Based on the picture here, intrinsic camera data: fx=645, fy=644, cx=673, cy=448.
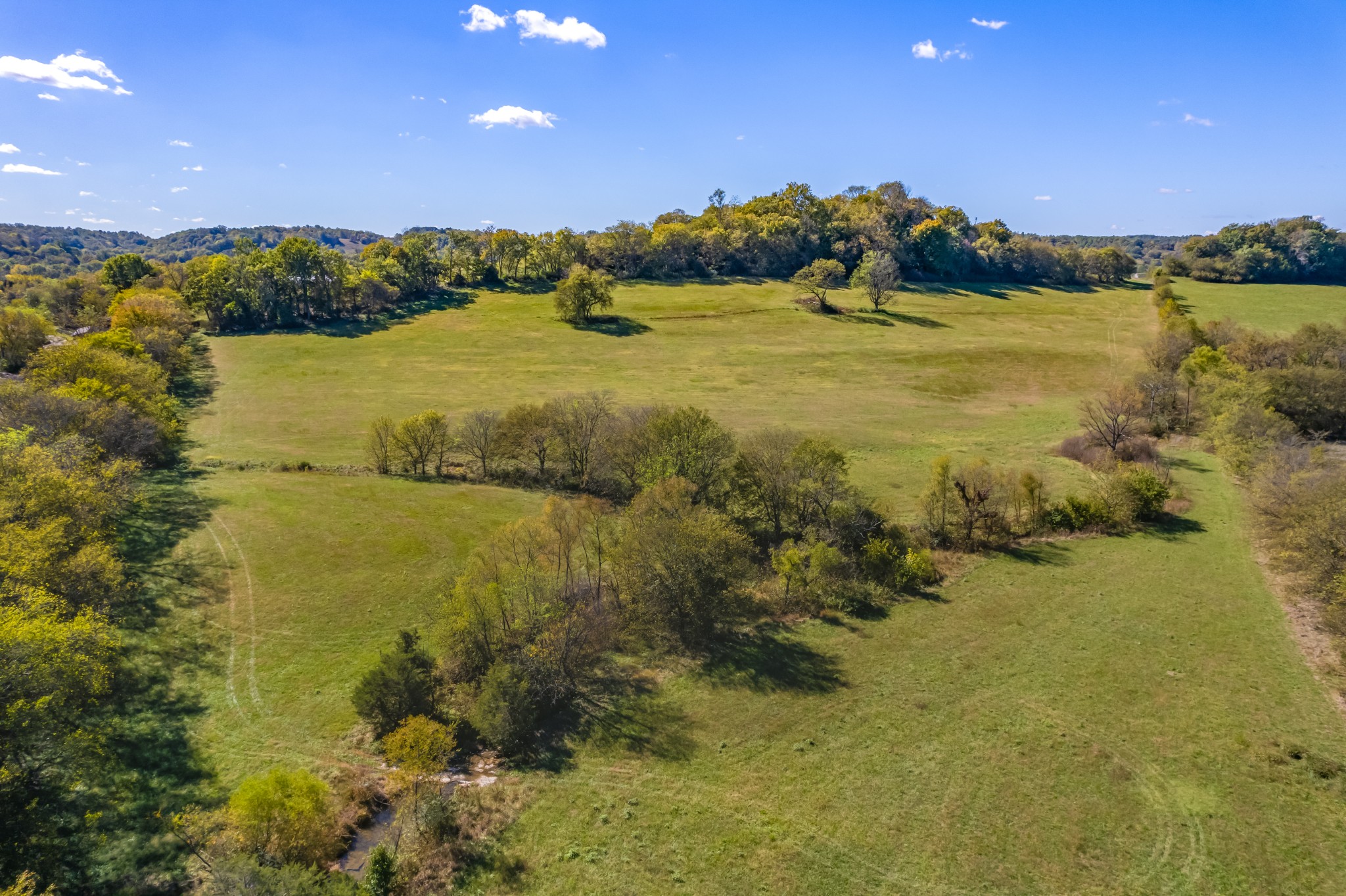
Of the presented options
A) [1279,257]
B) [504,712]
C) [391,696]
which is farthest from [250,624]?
[1279,257]

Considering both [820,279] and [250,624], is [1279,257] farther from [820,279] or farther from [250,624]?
[250,624]

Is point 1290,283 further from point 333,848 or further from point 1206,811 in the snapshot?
point 333,848

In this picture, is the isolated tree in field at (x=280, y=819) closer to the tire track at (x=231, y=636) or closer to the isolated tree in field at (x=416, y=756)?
the isolated tree in field at (x=416, y=756)

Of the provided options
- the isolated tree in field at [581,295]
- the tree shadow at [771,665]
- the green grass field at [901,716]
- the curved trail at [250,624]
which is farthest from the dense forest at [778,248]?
the tree shadow at [771,665]

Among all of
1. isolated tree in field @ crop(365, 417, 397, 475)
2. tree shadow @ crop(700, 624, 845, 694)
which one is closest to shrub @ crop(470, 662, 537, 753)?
tree shadow @ crop(700, 624, 845, 694)

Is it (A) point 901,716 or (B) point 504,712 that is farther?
(A) point 901,716
